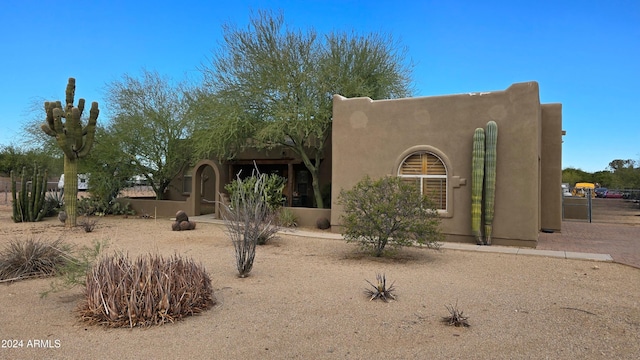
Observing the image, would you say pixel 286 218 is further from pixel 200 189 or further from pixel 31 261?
pixel 31 261

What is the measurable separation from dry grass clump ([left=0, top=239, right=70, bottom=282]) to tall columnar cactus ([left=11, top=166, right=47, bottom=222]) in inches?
424

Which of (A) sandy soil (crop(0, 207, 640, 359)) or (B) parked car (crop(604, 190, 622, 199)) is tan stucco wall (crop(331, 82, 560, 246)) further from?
(B) parked car (crop(604, 190, 622, 199))

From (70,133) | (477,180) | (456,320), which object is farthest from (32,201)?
(456,320)

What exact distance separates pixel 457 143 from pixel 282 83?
22.6ft

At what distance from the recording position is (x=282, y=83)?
1586 centimetres

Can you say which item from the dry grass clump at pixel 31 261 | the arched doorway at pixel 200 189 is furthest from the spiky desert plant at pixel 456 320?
the arched doorway at pixel 200 189

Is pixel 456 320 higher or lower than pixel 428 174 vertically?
lower

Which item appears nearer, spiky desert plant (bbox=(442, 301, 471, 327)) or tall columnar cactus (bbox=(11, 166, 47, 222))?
spiky desert plant (bbox=(442, 301, 471, 327))

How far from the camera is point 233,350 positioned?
4387 mm

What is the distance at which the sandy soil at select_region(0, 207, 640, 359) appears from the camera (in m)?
4.41

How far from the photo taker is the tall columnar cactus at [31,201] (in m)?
16.8

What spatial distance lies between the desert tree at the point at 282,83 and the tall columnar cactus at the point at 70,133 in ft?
13.9

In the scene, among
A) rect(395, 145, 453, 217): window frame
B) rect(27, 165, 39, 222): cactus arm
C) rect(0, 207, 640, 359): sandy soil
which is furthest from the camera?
rect(27, 165, 39, 222): cactus arm

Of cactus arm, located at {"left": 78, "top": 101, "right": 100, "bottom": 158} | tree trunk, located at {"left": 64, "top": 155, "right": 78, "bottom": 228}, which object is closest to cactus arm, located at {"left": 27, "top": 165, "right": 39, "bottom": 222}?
tree trunk, located at {"left": 64, "top": 155, "right": 78, "bottom": 228}
